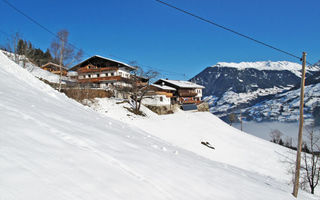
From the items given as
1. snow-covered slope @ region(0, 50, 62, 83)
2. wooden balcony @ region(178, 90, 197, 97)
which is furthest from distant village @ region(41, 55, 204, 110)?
snow-covered slope @ region(0, 50, 62, 83)

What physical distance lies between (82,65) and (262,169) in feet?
133

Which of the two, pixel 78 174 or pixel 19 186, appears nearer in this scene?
pixel 19 186

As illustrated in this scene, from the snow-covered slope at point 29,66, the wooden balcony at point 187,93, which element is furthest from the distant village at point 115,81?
the snow-covered slope at point 29,66

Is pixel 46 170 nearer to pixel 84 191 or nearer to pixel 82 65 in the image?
pixel 84 191

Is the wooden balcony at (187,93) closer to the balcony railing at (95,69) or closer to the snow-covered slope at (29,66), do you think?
the balcony railing at (95,69)

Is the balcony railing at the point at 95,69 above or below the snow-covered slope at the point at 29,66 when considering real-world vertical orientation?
above

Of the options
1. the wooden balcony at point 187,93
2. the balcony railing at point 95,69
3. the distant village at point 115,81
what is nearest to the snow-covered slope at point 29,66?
the distant village at point 115,81

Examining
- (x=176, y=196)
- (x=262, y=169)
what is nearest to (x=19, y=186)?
(x=176, y=196)

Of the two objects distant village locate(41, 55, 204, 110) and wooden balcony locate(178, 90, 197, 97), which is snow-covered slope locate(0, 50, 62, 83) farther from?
wooden balcony locate(178, 90, 197, 97)

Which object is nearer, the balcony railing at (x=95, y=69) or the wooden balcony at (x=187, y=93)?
the balcony railing at (x=95, y=69)

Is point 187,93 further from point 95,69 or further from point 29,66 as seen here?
point 29,66

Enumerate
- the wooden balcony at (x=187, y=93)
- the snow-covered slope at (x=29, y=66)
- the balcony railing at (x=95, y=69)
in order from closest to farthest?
the snow-covered slope at (x=29, y=66), the balcony railing at (x=95, y=69), the wooden balcony at (x=187, y=93)

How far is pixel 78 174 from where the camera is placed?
268cm

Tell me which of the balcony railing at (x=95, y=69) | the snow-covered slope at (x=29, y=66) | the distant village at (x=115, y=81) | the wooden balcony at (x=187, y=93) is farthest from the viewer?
the wooden balcony at (x=187, y=93)
